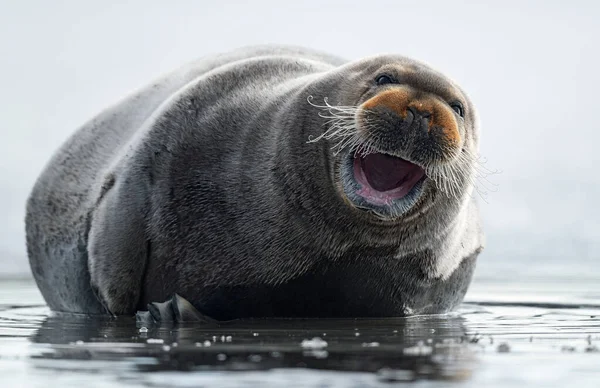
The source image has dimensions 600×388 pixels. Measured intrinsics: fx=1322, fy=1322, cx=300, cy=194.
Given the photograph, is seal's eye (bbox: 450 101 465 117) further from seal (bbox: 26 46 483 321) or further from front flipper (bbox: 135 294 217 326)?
front flipper (bbox: 135 294 217 326)

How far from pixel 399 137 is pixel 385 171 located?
0.52 meters

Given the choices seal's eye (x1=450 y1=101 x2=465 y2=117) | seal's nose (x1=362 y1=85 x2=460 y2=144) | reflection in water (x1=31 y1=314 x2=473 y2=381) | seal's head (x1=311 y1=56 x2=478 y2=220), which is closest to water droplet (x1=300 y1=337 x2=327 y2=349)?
reflection in water (x1=31 y1=314 x2=473 y2=381)

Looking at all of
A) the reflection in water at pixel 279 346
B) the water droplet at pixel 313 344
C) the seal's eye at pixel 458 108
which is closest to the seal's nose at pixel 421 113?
the seal's eye at pixel 458 108

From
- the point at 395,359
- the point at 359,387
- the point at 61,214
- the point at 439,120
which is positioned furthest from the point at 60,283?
the point at 359,387

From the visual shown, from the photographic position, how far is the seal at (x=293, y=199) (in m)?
8.23

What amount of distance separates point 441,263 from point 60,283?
2.97 m

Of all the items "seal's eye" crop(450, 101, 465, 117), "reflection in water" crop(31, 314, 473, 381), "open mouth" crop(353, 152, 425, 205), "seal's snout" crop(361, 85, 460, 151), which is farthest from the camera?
"seal's eye" crop(450, 101, 465, 117)

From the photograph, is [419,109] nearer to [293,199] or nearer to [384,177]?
[384,177]

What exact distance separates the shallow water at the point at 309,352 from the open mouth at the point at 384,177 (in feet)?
2.65

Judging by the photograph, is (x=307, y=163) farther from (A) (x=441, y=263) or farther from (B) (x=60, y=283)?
(B) (x=60, y=283)

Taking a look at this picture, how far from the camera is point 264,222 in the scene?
8711mm

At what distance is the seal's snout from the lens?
310 inches

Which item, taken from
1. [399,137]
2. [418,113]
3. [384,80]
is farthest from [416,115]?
[384,80]

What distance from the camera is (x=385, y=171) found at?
8.36 meters
